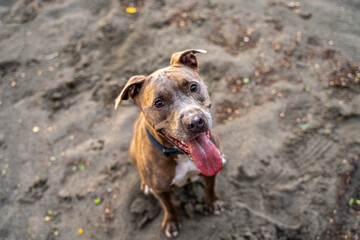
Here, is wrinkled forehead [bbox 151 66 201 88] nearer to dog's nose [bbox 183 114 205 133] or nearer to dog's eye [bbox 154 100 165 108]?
dog's eye [bbox 154 100 165 108]

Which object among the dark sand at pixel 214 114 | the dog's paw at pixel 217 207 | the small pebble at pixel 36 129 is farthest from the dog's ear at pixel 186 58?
the small pebble at pixel 36 129

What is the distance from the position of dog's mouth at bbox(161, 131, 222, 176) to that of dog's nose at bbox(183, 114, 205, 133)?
241mm

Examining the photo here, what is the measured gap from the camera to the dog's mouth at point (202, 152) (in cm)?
278

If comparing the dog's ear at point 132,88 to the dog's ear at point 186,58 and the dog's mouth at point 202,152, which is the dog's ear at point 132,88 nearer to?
the dog's ear at point 186,58

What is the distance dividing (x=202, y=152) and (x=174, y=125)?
15.8 inches

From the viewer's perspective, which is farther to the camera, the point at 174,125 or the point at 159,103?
the point at 159,103

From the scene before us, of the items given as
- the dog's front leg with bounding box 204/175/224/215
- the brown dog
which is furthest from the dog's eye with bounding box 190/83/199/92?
the dog's front leg with bounding box 204/175/224/215

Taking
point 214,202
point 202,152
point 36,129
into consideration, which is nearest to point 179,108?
point 202,152

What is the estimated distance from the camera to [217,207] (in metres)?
3.89

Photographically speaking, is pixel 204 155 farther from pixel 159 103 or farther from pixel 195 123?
pixel 159 103

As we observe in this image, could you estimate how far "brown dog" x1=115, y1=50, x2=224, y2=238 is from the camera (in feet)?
8.81

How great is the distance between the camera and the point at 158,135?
9.66ft

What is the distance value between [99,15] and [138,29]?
1.05 metres

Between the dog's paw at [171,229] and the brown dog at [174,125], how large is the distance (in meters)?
0.71
